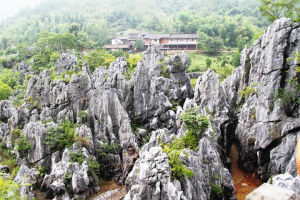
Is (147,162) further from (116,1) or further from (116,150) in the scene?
(116,1)

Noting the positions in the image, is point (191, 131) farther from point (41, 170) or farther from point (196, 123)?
point (41, 170)

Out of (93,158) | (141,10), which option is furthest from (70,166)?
(141,10)

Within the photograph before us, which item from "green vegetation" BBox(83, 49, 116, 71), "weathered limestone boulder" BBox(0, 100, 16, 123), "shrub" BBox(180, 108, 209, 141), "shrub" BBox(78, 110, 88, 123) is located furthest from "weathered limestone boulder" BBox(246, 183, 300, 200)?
"green vegetation" BBox(83, 49, 116, 71)

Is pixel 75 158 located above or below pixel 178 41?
below

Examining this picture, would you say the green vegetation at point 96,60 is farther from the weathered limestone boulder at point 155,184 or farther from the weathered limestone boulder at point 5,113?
the weathered limestone boulder at point 155,184

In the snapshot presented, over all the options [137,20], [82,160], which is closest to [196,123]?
[82,160]

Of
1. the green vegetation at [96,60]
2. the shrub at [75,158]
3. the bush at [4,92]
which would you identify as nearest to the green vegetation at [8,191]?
the shrub at [75,158]
